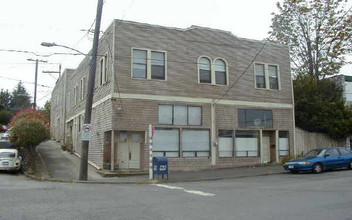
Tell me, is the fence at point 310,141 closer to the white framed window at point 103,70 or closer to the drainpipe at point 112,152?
the drainpipe at point 112,152

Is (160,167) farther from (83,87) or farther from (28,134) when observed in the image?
(83,87)

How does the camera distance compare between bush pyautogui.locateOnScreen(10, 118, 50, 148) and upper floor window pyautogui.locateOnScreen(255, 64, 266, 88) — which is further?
upper floor window pyautogui.locateOnScreen(255, 64, 266, 88)

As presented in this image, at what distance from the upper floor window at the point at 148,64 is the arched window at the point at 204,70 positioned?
7.74 feet

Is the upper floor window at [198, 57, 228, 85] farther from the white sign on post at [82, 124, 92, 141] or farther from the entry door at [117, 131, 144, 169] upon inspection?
the white sign on post at [82, 124, 92, 141]

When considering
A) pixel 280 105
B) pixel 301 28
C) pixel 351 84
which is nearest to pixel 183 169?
pixel 280 105

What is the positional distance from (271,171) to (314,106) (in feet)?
25.7

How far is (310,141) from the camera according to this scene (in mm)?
23141

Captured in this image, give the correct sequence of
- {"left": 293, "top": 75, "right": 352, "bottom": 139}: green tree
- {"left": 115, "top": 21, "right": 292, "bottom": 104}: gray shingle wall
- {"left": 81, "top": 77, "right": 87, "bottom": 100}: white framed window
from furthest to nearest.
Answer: {"left": 81, "top": 77, "right": 87, "bottom": 100}: white framed window → {"left": 293, "top": 75, "right": 352, "bottom": 139}: green tree → {"left": 115, "top": 21, "right": 292, "bottom": 104}: gray shingle wall

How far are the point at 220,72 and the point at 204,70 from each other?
3.65ft

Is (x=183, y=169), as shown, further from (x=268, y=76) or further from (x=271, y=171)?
(x=268, y=76)

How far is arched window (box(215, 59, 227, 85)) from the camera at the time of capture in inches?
813

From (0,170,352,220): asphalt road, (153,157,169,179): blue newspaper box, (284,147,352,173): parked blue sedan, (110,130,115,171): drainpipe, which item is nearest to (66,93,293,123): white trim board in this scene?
(110,130,115,171): drainpipe


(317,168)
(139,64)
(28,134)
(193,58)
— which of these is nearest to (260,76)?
(193,58)

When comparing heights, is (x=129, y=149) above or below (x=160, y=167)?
above
